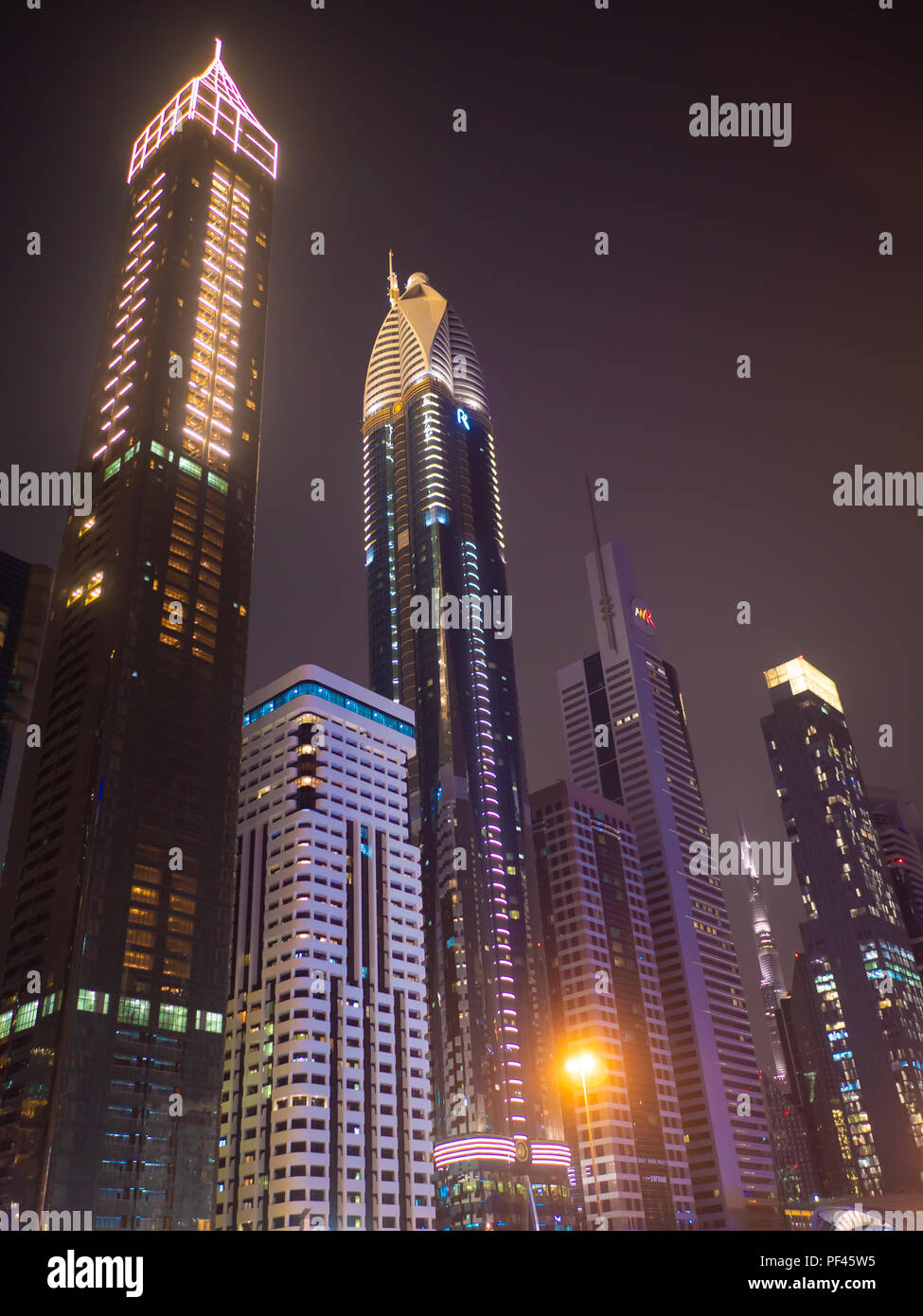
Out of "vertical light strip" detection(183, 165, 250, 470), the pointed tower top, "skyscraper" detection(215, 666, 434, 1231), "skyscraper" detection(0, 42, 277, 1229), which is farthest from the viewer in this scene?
the pointed tower top

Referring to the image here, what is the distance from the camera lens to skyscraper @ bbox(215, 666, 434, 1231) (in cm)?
13612

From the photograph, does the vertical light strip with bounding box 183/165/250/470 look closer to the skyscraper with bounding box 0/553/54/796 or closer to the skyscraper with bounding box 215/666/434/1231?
the skyscraper with bounding box 0/553/54/796

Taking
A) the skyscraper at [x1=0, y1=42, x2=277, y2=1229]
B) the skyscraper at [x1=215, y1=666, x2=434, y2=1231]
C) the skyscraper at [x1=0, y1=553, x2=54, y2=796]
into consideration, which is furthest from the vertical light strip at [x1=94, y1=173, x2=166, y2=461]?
the skyscraper at [x1=215, y1=666, x2=434, y2=1231]

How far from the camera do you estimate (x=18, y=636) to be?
170m

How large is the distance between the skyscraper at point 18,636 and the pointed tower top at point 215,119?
7574 centimetres

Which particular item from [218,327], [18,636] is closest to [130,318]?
[218,327]

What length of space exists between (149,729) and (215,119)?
118 m

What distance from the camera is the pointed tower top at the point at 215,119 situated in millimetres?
184500

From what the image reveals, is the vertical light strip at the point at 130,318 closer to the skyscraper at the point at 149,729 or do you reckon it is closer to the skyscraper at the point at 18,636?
the skyscraper at the point at 149,729

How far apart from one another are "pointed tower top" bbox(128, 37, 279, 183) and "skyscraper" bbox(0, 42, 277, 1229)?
0.45 meters

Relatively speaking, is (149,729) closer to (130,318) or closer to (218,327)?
(218,327)

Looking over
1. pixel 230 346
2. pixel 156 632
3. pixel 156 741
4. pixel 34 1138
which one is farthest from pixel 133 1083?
pixel 230 346

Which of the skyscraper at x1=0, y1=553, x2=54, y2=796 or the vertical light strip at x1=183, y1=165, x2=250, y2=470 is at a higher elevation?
the vertical light strip at x1=183, y1=165, x2=250, y2=470
